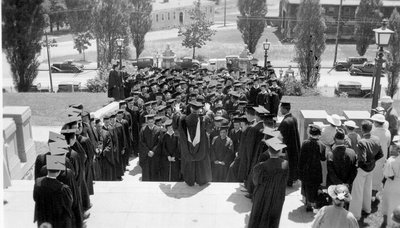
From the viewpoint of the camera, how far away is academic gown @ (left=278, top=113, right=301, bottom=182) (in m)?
8.04

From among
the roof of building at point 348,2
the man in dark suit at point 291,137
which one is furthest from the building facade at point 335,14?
the man in dark suit at point 291,137

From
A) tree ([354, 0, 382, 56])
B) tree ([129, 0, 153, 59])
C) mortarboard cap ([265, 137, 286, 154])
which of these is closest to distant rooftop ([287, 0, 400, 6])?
tree ([354, 0, 382, 56])

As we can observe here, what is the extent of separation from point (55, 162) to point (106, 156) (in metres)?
4.38

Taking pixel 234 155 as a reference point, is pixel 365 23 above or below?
above

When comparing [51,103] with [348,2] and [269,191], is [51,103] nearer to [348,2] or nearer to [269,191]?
[269,191]

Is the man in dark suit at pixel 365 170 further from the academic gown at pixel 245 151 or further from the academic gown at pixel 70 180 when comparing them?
the academic gown at pixel 70 180

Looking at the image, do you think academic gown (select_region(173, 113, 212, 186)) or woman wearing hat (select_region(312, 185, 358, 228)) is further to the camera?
academic gown (select_region(173, 113, 212, 186))

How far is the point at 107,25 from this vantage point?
36.3 m

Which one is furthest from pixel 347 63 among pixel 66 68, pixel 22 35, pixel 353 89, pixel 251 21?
pixel 22 35

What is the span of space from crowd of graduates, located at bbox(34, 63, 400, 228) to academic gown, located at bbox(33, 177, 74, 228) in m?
0.01

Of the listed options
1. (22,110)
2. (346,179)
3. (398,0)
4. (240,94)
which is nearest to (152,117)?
(22,110)

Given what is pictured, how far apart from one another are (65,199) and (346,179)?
4.06 meters

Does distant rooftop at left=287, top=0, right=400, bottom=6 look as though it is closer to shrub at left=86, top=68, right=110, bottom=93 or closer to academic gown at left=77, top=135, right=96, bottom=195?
shrub at left=86, top=68, right=110, bottom=93

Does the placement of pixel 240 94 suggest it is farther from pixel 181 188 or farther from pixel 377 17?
pixel 377 17
